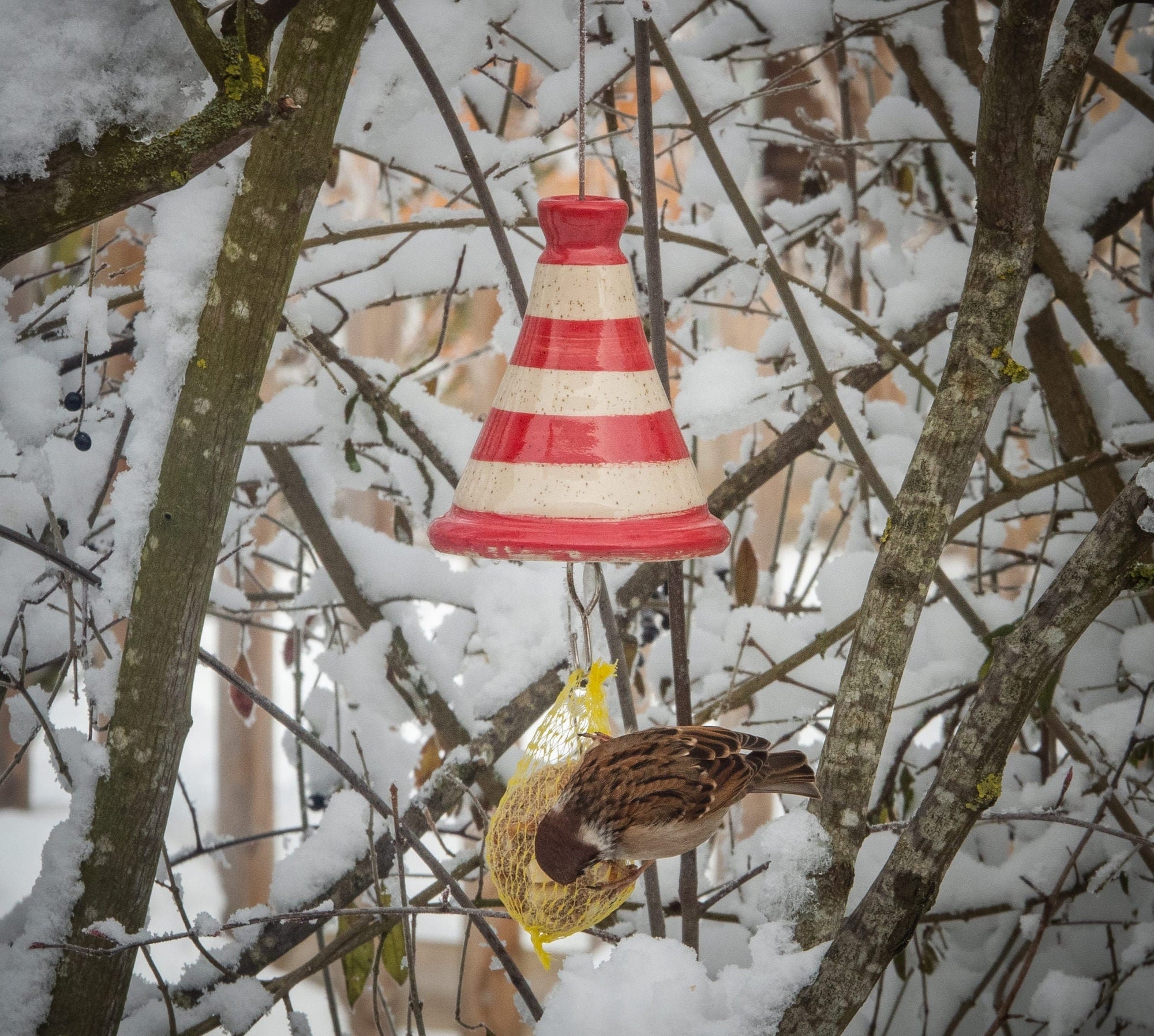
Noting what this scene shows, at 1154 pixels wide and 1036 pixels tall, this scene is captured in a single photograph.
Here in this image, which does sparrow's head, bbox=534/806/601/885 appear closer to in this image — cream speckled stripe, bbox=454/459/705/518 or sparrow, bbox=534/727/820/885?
sparrow, bbox=534/727/820/885

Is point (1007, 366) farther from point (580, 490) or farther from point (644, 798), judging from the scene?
point (644, 798)

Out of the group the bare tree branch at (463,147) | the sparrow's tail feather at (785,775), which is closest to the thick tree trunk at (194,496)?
the bare tree branch at (463,147)

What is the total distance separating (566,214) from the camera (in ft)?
2.79

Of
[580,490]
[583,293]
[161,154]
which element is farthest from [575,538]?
[161,154]

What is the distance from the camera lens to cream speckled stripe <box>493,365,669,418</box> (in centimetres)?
85

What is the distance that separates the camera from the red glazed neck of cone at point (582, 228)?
2.80ft

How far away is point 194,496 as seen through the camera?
0.97m

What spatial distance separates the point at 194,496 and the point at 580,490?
1.36 ft

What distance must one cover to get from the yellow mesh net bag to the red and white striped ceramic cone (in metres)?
0.18

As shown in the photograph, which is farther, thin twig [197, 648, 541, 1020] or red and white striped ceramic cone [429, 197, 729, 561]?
thin twig [197, 648, 541, 1020]

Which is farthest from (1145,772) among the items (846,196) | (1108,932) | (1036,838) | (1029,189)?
(1029,189)

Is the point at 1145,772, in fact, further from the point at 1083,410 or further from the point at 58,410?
the point at 58,410

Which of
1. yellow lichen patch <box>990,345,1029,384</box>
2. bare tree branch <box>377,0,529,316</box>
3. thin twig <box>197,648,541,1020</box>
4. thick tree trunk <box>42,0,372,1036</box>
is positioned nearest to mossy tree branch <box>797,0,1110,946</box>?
yellow lichen patch <box>990,345,1029,384</box>

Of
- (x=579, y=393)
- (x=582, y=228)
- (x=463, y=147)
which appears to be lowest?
(x=579, y=393)
